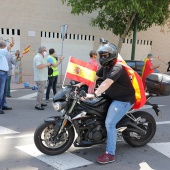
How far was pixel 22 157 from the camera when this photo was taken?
12.3ft

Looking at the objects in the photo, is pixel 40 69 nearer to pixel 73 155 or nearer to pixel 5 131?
pixel 5 131

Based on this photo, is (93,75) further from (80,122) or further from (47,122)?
(47,122)

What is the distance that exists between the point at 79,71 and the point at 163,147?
2.05m

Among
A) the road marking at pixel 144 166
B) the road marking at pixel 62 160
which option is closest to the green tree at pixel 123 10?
the road marking at pixel 144 166

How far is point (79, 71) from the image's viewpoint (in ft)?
13.0

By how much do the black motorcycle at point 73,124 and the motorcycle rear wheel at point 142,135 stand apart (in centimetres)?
26

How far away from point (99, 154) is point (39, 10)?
11.7 metres

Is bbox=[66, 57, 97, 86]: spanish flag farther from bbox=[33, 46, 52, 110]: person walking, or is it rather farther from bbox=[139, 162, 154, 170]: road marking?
Answer: bbox=[33, 46, 52, 110]: person walking

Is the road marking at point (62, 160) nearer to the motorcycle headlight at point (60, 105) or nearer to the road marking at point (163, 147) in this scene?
the motorcycle headlight at point (60, 105)

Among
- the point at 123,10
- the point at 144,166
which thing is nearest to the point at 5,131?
the point at 144,166

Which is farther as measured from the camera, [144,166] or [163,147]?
[163,147]

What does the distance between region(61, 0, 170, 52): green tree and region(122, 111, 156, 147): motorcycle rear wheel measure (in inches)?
278

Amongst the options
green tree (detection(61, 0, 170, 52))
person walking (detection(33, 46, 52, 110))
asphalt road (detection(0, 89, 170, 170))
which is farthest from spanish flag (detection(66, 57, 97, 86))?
green tree (detection(61, 0, 170, 52))

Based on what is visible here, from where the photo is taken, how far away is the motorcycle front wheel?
3.69m
